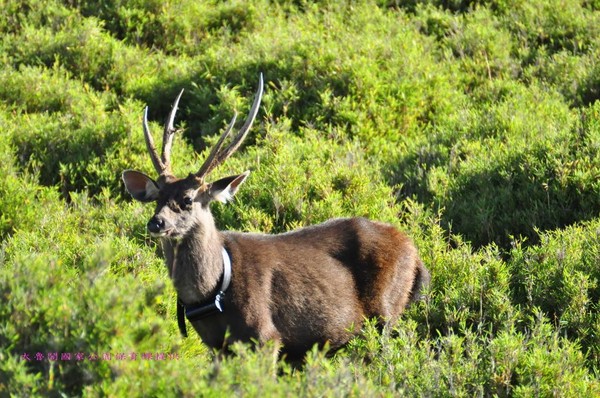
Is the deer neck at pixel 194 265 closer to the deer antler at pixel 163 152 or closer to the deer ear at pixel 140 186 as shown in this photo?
the deer ear at pixel 140 186

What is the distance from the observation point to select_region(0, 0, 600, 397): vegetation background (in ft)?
17.2

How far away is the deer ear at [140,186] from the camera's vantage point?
6.98 meters

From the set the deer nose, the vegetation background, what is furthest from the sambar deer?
the vegetation background

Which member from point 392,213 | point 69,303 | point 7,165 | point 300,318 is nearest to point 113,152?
point 7,165

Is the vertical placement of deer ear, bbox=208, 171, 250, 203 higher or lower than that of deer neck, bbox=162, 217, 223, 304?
higher

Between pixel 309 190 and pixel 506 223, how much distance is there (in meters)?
1.91

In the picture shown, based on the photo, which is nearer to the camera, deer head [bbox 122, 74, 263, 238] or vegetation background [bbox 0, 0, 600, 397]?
vegetation background [bbox 0, 0, 600, 397]

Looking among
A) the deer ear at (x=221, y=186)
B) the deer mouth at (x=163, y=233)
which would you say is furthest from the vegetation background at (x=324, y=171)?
the deer ear at (x=221, y=186)

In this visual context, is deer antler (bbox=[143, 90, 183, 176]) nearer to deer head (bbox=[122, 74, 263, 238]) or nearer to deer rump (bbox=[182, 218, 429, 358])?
deer head (bbox=[122, 74, 263, 238])

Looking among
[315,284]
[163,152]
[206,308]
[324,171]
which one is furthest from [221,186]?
[324,171]

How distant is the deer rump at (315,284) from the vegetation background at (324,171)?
0.21 meters

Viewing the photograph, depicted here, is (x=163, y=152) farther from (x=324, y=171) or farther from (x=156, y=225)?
(x=324, y=171)

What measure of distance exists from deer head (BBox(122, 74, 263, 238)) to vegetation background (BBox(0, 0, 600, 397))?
1.76ft

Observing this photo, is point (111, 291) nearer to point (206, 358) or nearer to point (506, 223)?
point (206, 358)
